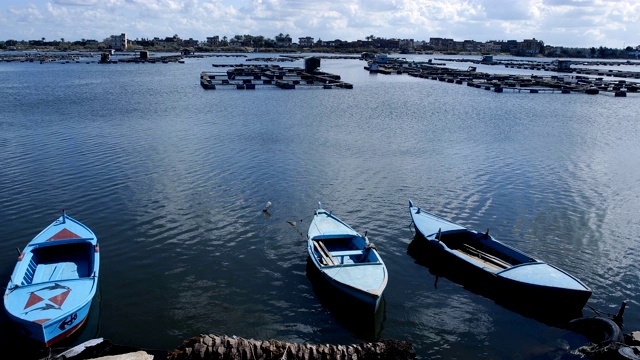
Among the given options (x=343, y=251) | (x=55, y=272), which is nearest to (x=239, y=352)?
(x=343, y=251)

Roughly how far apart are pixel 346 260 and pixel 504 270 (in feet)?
25.3

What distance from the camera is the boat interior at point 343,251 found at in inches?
874

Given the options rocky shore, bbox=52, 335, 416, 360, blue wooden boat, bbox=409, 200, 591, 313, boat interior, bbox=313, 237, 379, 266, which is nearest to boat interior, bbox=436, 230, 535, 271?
blue wooden boat, bbox=409, 200, 591, 313

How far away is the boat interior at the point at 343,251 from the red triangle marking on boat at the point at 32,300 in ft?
39.7

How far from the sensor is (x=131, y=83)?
368ft

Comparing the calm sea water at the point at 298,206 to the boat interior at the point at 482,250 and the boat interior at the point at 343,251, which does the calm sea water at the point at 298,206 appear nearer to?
the boat interior at the point at 343,251

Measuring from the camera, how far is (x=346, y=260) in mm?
22938

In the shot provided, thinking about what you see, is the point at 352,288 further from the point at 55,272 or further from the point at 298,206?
the point at 55,272

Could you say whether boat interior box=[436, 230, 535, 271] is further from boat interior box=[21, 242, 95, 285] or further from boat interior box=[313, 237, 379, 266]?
boat interior box=[21, 242, 95, 285]

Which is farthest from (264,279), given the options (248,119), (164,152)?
(248,119)

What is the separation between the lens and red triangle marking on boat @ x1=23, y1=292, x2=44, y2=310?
16641 mm

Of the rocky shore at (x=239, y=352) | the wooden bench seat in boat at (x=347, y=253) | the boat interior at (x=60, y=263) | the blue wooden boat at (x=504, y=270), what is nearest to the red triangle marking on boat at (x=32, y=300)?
the boat interior at (x=60, y=263)

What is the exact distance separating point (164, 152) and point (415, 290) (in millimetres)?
30575

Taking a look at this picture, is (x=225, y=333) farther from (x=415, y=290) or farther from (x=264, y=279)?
→ (x=415, y=290)
